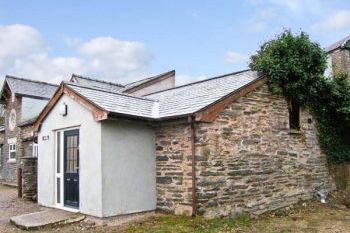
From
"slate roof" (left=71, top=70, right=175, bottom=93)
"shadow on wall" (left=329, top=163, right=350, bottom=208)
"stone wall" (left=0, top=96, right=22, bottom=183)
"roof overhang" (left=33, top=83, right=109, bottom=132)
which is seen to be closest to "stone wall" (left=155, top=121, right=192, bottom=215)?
"roof overhang" (left=33, top=83, right=109, bottom=132)

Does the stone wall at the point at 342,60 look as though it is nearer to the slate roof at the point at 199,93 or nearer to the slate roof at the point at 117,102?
the slate roof at the point at 199,93

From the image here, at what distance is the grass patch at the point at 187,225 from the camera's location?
10219mm

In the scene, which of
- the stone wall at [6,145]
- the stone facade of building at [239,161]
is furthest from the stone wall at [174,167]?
the stone wall at [6,145]

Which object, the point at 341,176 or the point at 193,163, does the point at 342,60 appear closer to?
the point at 341,176

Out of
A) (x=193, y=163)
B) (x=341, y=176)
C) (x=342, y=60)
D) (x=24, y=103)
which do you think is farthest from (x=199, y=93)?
(x=24, y=103)

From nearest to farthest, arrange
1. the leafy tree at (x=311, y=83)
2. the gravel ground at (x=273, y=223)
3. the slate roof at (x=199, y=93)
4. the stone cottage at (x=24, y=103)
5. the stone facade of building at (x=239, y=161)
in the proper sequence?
the gravel ground at (x=273, y=223) < the stone facade of building at (x=239, y=161) < the slate roof at (x=199, y=93) < the leafy tree at (x=311, y=83) < the stone cottage at (x=24, y=103)

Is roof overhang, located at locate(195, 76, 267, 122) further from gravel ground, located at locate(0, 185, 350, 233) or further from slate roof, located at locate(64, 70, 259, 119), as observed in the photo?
gravel ground, located at locate(0, 185, 350, 233)

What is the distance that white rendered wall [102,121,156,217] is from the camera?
36.2ft

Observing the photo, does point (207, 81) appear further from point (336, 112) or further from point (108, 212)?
point (108, 212)

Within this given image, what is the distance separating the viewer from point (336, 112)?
614 inches

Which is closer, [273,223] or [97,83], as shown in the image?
[273,223]

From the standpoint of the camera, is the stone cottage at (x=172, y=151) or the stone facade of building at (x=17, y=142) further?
the stone facade of building at (x=17, y=142)

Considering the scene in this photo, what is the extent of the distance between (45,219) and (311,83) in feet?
32.3

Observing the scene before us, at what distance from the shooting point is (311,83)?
14445 mm
